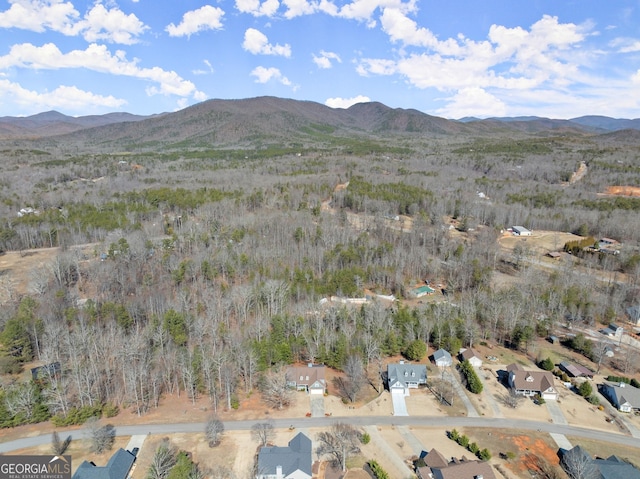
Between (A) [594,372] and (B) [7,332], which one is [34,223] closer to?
(B) [7,332]

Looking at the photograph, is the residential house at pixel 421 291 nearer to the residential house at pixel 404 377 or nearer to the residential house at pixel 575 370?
the residential house at pixel 575 370

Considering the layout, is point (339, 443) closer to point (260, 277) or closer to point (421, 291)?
point (260, 277)

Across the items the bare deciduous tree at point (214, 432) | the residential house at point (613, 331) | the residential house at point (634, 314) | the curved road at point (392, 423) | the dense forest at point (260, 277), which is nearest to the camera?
the bare deciduous tree at point (214, 432)

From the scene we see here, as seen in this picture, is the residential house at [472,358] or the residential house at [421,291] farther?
the residential house at [421,291]

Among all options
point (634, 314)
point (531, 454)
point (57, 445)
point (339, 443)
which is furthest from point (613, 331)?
point (57, 445)

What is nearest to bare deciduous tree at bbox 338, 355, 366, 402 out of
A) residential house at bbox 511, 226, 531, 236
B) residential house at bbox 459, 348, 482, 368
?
residential house at bbox 459, 348, 482, 368

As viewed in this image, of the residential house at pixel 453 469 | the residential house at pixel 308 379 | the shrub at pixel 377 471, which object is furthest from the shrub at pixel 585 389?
the residential house at pixel 308 379

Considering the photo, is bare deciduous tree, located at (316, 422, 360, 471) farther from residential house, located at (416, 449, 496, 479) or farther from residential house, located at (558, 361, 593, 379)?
residential house, located at (558, 361, 593, 379)
